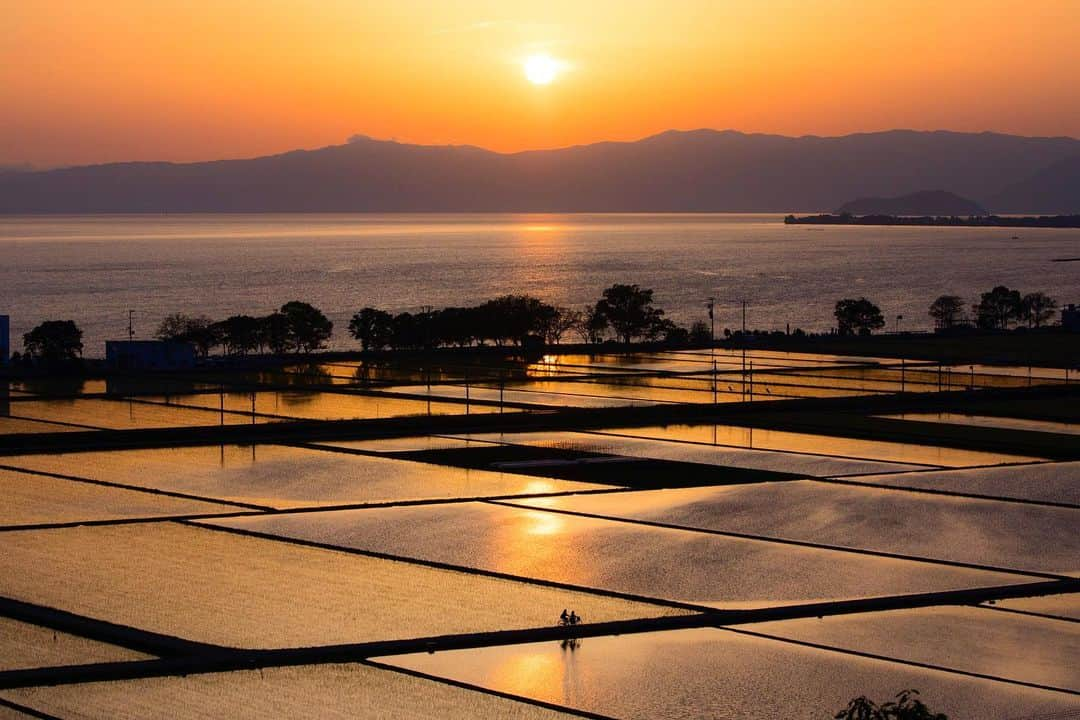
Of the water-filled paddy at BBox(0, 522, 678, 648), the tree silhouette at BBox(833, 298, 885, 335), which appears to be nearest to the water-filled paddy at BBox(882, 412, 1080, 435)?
the water-filled paddy at BBox(0, 522, 678, 648)

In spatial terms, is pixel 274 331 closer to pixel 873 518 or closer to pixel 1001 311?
pixel 873 518

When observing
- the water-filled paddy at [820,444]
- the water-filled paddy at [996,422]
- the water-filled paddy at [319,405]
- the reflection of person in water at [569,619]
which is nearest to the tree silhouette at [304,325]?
the water-filled paddy at [319,405]

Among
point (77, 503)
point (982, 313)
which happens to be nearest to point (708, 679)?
point (77, 503)

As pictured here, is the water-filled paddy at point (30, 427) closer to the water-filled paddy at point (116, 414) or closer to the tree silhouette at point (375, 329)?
the water-filled paddy at point (116, 414)

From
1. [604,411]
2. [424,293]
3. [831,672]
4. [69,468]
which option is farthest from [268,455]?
[424,293]

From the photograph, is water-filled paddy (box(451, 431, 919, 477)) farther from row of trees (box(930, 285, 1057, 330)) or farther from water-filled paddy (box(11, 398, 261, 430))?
row of trees (box(930, 285, 1057, 330))
